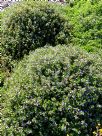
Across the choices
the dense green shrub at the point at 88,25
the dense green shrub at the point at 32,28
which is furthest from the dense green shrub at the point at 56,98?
the dense green shrub at the point at 88,25

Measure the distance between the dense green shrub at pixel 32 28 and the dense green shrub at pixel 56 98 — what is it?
97 centimetres

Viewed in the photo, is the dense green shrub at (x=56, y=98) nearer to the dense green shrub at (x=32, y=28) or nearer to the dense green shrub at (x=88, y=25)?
the dense green shrub at (x=32, y=28)

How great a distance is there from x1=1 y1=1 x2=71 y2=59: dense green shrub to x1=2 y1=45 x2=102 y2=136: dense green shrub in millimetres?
966

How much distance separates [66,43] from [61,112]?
163 cm

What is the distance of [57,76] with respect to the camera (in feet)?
18.1

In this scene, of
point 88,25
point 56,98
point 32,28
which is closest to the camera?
point 56,98

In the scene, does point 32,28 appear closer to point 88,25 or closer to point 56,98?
point 88,25

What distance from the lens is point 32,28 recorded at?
665cm

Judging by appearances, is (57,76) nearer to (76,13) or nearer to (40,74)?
(40,74)

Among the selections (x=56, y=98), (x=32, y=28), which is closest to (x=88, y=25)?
(x=32, y=28)

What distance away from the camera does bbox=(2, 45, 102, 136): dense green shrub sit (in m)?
5.39

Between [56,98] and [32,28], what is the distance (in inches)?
61.9

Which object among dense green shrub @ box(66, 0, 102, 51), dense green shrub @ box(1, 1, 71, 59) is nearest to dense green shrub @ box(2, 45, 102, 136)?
dense green shrub @ box(1, 1, 71, 59)

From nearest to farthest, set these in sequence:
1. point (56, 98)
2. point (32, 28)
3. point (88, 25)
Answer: point (56, 98) < point (32, 28) < point (88, 25)
